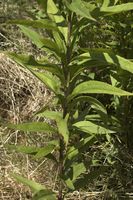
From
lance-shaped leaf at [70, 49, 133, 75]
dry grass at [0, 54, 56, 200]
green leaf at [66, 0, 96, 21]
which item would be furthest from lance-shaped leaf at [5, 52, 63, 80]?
dry grass at [0, 54, 56, 200]

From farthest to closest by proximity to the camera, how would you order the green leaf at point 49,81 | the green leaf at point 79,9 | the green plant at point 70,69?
the green leaf at point 49,81
the green plant at point 70,69
the green leaf at point 79,9

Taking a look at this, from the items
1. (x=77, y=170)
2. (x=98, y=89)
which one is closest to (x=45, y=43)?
(x=98, y=89)

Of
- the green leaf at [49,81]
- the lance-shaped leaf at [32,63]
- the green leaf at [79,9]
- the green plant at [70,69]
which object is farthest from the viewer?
the green leaf at [49,81]

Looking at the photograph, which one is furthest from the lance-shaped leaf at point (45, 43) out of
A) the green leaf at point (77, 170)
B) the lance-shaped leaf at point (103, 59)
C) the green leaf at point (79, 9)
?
the green leaf at point (77, 170)

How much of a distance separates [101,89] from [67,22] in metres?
0.38

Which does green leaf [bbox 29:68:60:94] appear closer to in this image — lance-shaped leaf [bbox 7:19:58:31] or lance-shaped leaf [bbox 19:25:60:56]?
lance-shaped leaf [bbox 19:25:60:56]

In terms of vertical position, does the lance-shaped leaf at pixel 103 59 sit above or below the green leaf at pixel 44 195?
above

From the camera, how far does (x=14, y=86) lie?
4.35 metres

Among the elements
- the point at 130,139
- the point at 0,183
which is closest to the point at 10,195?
the point at 0,183

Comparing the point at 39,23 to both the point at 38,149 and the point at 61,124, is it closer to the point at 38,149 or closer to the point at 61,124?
the point at 61,124

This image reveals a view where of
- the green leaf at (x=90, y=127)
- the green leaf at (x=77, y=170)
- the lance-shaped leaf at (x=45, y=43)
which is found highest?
the lance-shaped leaf at (x=45, y=43)

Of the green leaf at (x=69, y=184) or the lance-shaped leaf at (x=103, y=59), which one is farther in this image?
the green leaf at (x=69, y=184)

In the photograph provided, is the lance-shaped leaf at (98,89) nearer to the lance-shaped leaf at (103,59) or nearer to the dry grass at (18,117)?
the lance-shaped leaf at (103,59)

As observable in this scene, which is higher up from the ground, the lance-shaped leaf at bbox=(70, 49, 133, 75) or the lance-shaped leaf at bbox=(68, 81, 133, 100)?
the lance-shaped leaf at bbox=(70, 49, 133, 75)
